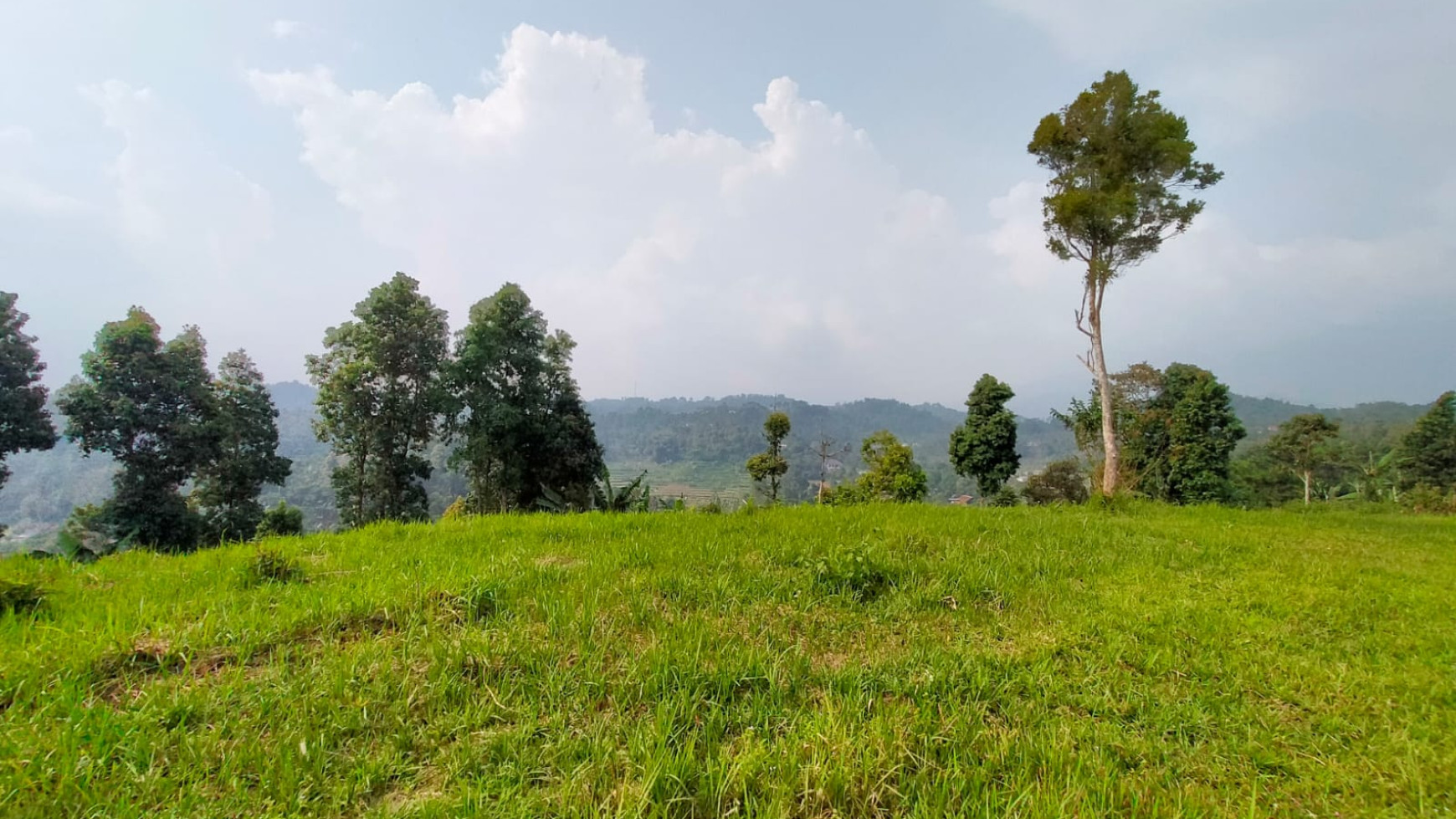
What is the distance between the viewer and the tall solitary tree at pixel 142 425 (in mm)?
18453

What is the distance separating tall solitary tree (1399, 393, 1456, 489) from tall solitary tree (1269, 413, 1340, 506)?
4.76 m

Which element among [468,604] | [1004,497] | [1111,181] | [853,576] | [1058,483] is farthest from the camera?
[1058,483]

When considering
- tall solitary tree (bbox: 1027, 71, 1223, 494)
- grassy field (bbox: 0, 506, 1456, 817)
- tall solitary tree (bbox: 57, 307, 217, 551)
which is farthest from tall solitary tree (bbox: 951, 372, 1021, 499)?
tall solitary tree (bbox: 57, 307, 217, 551)

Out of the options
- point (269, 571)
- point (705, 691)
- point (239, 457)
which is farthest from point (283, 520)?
point (705, 691)

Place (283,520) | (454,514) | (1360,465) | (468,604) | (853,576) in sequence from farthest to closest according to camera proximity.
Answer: (1360,465) < (283,520) < (454,514) < (853,576) < (468,604)

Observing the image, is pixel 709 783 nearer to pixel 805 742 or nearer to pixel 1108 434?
pixel 805 742

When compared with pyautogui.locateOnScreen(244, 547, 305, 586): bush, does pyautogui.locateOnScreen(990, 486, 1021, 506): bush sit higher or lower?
lower

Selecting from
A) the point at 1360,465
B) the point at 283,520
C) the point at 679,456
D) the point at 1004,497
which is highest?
the point at 1360,465

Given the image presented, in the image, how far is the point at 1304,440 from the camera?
92.1 ft

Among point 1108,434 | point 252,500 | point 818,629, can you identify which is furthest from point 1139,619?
point 252,500

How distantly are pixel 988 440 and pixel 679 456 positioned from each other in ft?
376

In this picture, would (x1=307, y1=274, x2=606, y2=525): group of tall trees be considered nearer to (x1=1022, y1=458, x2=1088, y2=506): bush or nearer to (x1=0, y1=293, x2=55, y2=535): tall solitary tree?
(x1=0, y1=293, x2=55, y2=535): tall solitary tree

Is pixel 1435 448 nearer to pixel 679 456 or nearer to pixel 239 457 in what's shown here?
pixel 239 457

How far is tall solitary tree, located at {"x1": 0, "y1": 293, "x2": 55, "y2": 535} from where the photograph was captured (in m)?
18.8
